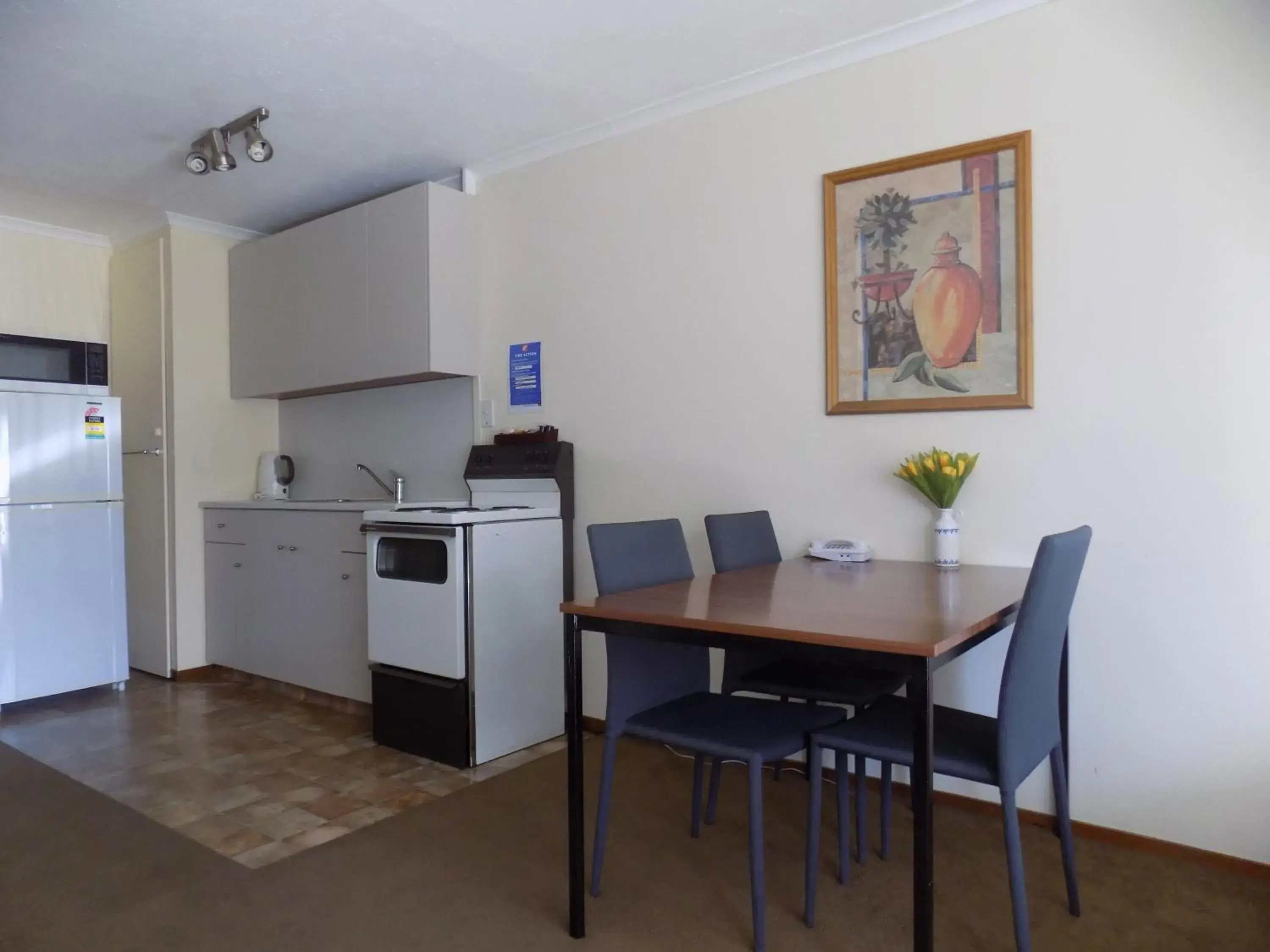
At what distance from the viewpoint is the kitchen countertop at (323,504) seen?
366 cm

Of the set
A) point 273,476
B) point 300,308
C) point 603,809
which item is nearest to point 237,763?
point 603,809

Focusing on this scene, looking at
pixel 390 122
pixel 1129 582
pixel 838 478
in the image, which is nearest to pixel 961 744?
pixel 1129 582

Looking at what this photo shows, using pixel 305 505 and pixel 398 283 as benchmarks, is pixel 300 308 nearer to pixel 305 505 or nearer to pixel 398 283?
pixel 398 283

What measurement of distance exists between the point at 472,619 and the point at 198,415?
2416 millimetres

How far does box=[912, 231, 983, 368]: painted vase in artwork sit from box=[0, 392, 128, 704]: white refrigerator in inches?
145

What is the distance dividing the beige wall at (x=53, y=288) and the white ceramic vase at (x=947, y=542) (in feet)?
14.9

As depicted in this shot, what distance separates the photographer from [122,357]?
4711 millimetres

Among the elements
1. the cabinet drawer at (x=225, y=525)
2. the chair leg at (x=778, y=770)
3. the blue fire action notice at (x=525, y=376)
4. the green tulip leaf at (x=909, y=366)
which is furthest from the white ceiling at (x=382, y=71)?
the chair leg at (x=778, y=770)

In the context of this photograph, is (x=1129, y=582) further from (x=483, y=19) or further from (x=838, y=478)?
(x=483, y=19)

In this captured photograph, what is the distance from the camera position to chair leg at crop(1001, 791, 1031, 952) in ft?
5.38

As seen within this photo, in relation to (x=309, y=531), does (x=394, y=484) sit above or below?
above

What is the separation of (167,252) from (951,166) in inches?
150

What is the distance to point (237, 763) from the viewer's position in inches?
122

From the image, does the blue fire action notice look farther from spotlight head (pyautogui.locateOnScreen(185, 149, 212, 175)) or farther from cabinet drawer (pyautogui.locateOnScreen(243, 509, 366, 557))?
spotlight head (pyautogui.locateOnScreen(185, 149, 212, 175))
